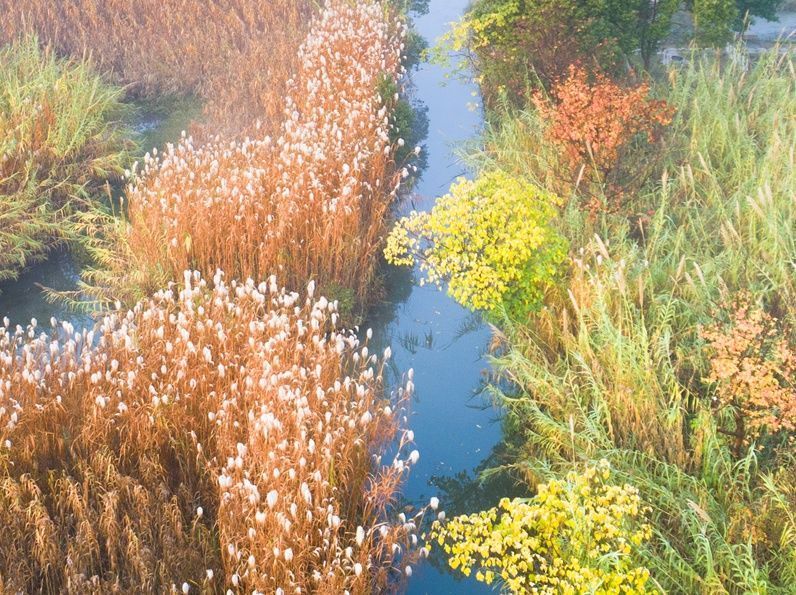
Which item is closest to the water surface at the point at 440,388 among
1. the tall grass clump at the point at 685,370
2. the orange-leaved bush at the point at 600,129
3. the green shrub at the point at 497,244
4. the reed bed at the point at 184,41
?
the tall grass clump at the point at 685,370

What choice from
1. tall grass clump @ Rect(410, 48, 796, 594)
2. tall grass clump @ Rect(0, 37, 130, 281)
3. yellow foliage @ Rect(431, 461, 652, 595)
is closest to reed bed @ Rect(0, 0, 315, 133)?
tall grass clump @ Rect(0, 37, 130, 281)

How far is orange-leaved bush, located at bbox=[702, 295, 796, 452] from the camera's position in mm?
5152

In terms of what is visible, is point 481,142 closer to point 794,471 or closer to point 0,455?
point 794,471

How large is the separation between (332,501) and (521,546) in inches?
46.3

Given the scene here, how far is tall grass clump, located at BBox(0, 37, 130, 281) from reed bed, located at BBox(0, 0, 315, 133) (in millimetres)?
1398

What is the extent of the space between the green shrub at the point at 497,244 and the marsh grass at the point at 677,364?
25 cm

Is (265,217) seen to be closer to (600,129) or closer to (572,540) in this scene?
(600,129)

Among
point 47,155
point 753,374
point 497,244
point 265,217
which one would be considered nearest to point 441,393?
point 497,244

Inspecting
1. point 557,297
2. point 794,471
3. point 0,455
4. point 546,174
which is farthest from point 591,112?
point 0,455

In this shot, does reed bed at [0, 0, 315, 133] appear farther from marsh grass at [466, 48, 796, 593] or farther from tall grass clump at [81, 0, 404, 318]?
marsh grass at [466, 48, 796, 593]

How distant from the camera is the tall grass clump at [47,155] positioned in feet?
28.4

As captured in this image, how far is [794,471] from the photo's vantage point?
515 centimetres

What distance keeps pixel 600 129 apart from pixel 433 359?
2.57 meters

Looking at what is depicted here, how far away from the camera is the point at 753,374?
18.2ft
